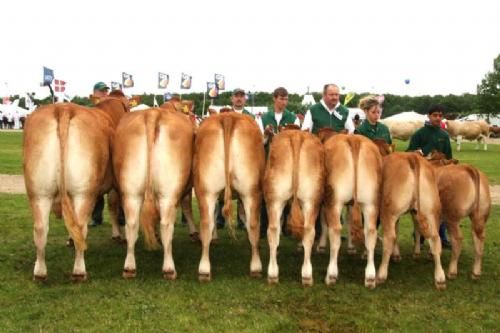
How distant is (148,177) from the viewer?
734 cm

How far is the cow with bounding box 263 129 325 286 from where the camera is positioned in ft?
24.4

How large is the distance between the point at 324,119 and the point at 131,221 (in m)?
3.62

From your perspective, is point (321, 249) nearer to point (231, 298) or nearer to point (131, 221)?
point (231, 298)

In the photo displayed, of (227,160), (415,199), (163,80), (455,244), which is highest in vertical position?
(163,80)

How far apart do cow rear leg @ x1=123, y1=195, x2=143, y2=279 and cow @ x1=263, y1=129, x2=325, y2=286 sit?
166 cm

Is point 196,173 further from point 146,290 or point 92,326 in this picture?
point 92,326

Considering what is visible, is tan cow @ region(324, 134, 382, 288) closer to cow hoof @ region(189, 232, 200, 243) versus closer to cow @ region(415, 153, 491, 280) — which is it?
cow @ region(415, 153, 491, 280)

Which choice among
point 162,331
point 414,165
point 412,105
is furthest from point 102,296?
point 412,105

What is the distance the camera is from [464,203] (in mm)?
8070

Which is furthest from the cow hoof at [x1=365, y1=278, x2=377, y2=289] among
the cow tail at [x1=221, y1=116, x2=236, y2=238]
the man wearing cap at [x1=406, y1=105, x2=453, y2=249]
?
the man wearing cap at [x1=406, y1=105, x2=453, y2=249]

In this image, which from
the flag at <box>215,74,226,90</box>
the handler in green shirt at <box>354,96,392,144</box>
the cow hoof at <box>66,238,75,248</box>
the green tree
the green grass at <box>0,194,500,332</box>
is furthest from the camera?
the green tree

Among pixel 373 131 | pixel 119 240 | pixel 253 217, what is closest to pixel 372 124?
pixel 373 131

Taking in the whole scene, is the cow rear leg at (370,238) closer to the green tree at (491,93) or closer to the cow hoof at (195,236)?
the cow hoof at (195,236)

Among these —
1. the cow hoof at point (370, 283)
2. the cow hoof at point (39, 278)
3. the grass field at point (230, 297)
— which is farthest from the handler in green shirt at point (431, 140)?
the cow hoof at point (39, 278)
